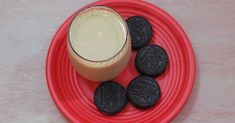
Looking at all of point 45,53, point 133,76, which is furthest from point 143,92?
point 45,53

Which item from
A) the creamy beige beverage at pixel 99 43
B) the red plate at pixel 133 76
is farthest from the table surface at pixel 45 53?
the creamy beige beverage at pixel 99 43

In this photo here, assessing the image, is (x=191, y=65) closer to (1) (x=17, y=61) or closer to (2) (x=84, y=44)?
(2) (x=84, y=44)

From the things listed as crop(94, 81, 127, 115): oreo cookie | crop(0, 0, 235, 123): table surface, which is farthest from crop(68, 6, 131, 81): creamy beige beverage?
crop(0, 0, 235, 123): table surface

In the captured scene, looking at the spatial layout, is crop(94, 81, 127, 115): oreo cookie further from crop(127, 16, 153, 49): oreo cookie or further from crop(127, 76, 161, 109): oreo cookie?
crop(127, 16, 153, 49): oreo cookie

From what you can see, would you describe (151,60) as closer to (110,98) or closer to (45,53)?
(110,98)

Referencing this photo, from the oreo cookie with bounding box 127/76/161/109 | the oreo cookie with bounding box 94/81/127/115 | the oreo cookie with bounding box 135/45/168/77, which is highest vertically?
the oreo cookie with bounding box 135/45/168/77

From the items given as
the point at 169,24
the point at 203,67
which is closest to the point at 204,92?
the point at 203,67
